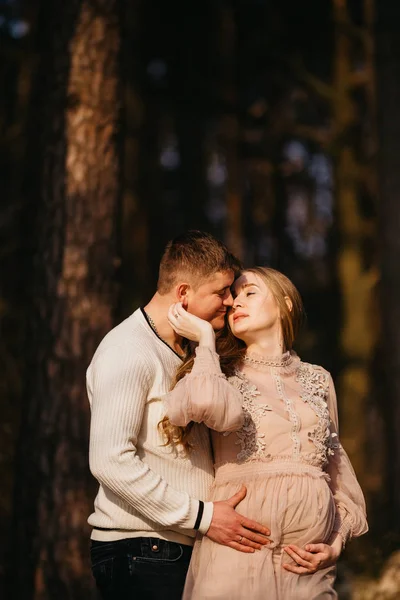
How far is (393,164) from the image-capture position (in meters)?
9.84

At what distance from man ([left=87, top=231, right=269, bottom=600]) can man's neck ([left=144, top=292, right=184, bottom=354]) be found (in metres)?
0.09

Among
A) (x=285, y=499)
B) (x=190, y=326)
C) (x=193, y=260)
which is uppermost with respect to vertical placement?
(x=193, y=260)

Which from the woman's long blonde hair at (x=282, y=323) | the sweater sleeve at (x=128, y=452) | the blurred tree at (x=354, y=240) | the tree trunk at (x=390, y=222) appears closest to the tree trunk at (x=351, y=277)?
the blurred tree at (x=354, y=240)

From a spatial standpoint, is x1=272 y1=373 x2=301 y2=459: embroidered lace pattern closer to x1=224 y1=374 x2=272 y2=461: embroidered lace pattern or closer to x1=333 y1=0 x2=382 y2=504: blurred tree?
x1=224 y1=374 x2=272 y2=461: embroidered lace pattern

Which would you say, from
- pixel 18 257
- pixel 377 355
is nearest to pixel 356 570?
pixel 377 355

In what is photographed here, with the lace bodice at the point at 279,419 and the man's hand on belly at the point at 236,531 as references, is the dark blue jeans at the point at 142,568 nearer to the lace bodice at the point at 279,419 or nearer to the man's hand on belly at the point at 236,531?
the man's hand on belly at the point at 236,531

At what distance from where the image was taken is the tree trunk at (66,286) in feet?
20.3

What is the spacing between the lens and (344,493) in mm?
4246

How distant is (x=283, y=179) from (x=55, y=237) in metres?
12.3

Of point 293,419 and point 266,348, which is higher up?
point 266,348

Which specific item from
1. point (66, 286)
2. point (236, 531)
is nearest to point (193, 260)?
point (236, 531)

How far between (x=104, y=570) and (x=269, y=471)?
2.73 ft

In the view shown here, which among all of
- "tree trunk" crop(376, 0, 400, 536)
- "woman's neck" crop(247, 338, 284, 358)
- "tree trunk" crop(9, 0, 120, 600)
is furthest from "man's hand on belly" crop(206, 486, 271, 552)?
"tree trunk" crop(376, 0, 400, 536)

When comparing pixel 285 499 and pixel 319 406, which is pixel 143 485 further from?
pixel 319 406
